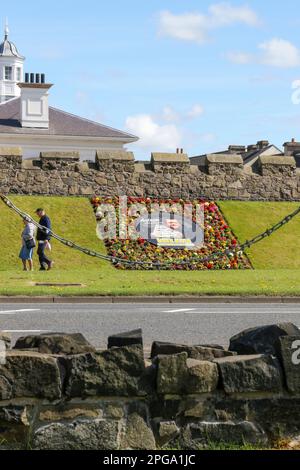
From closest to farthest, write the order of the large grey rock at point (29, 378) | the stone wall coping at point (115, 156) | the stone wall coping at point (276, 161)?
the large grey rock at point (29, 378)
the stone wall coping at point (115, 156)
the stone wall coping at point (276, 161)

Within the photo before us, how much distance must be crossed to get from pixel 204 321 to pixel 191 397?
27.2ft

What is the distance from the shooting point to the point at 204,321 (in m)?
14.7

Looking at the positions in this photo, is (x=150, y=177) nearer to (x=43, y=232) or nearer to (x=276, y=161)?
(x=276, y=161)

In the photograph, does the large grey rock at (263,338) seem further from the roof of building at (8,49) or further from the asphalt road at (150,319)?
the roof of building at (8,49)

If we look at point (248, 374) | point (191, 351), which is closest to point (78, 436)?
point (191, 351)

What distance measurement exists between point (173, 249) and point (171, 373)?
22196 mm

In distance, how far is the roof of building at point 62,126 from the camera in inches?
2229

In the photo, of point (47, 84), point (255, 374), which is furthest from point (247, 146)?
point (255, 374)

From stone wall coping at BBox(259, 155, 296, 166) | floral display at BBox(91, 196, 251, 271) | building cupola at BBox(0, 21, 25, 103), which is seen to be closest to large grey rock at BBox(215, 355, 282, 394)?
floral display at BBox(91, 196, 251, 271)

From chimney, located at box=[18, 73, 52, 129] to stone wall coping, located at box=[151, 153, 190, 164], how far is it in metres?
25.5

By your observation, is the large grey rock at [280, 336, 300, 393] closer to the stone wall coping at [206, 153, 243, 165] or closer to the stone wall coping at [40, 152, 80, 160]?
the stone wall coping at [40, 152, 80, 160]

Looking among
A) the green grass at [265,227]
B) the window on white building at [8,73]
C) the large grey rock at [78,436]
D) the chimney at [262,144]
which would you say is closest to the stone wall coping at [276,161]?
the green grass at [265,227]

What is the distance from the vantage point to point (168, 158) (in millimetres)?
32719
